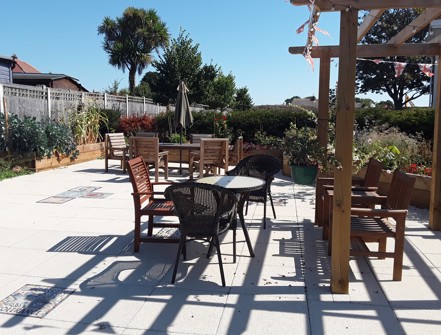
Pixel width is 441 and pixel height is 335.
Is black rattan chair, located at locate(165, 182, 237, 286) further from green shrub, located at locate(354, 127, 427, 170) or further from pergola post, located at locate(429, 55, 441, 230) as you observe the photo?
green shrub, located at locate(354, 127, 427, 170)

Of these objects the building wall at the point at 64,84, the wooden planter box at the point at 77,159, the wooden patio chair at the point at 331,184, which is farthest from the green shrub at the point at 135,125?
the building wall at the point at 64,84

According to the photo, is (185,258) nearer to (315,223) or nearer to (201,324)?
(201,324)

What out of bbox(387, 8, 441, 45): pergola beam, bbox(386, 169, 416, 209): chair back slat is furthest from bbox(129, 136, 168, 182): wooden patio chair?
bbox(386, 169, 416, 209): chair back slat

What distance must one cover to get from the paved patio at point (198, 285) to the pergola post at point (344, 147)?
232 mm

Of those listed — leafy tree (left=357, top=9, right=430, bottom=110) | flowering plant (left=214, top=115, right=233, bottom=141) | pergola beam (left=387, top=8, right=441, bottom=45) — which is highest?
leafy tree (left=357, top=9, right=430, bottom=110)

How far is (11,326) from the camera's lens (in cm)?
272

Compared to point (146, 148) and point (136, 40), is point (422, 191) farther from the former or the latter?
point (136, 40)

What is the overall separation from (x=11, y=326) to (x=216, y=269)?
1698 mm

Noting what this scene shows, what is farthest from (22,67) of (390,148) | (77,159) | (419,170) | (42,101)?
(419,170)

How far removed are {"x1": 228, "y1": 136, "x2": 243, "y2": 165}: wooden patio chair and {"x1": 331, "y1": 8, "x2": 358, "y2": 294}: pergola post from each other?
6612 millimetres

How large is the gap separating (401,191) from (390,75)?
29.6 m

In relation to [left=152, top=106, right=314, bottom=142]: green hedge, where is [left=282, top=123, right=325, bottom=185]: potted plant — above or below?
below

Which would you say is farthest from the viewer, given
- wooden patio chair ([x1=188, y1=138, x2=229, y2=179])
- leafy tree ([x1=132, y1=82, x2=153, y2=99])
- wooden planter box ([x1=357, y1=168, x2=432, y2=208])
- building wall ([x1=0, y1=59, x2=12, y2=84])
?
leafy tree ([x1=132, y1=82, x2=153, y2=99])

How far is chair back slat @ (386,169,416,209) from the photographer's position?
12.1 ft
